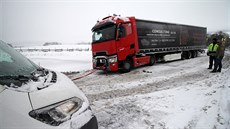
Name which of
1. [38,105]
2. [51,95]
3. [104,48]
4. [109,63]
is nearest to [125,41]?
[104,48]

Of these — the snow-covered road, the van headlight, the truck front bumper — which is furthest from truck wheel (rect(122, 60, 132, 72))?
the van headlight

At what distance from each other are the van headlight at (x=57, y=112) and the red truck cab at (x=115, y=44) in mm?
7260

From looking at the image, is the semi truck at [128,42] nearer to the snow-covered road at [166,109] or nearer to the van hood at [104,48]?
the van hood at [104,48]

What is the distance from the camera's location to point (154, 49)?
11.4 metres

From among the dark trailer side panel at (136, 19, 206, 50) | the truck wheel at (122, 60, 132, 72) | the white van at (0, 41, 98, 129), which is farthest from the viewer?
the dark trailer side panel at (136, 19, 206, 50)

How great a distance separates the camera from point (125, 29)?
914 centimetres

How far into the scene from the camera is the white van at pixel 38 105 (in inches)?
45.5

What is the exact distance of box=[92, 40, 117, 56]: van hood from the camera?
872 centimetres

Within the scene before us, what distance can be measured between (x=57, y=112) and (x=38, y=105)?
0.18m

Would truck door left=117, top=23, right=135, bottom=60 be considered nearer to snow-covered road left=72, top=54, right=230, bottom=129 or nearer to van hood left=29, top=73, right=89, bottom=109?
snow-covered road left=72, top=54, right=230, bottom=129

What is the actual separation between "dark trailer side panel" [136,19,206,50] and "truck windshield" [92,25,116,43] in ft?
6.89

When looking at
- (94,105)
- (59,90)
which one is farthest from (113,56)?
(59,90)

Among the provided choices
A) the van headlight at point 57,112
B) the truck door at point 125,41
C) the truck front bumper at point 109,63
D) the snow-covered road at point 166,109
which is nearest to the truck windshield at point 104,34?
the truck door at point 125,41

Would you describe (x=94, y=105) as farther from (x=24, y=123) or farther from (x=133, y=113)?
(x=24, y=123)
